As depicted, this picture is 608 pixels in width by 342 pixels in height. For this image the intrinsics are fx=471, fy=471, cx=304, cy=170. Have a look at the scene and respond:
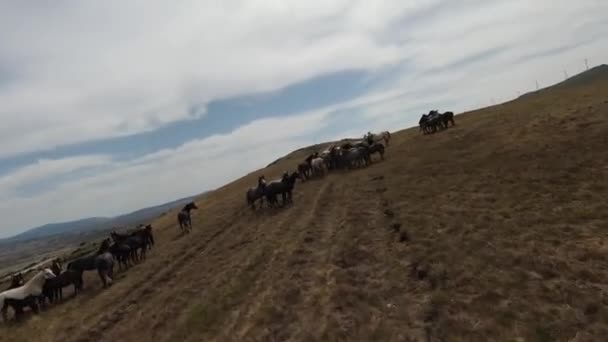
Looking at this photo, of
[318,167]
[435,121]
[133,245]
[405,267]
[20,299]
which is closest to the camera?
[405,267]

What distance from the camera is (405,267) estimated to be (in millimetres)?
19844

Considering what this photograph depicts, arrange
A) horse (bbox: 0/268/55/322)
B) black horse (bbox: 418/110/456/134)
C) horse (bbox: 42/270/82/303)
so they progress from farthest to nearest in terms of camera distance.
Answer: black horse (bbox: 418/110/456/134) → horse (bbox: 42/270/82/303) → horse (bbox: 0/268/55/322)

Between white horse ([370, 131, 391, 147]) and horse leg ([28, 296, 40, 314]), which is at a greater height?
white horse ([370, 131, 391, 147])

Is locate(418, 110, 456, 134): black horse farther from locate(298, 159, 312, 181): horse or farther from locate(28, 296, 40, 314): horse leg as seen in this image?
locate(28, 296, 40, 314): horse leg

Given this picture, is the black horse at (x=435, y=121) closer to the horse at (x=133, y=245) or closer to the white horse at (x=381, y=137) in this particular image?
the white horse at (x=381, y=137)

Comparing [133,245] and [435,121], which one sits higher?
[435,121]

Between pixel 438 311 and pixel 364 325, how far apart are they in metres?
2.50

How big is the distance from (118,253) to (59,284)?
544 centimetres

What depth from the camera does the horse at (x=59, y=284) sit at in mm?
28797

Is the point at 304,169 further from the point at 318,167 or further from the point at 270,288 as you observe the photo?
the point at 270,288

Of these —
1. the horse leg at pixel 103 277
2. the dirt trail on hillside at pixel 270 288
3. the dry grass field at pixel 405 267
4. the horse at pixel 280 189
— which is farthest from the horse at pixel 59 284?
the horse at pixel 280 189

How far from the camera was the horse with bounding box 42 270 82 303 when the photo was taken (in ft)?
94.5

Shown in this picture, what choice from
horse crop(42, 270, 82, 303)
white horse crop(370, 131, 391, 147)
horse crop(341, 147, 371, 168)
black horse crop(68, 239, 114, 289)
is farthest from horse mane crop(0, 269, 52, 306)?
white horse crop(370, 131, 391, 147)

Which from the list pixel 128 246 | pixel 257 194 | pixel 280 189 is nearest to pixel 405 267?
pixel 280 189
